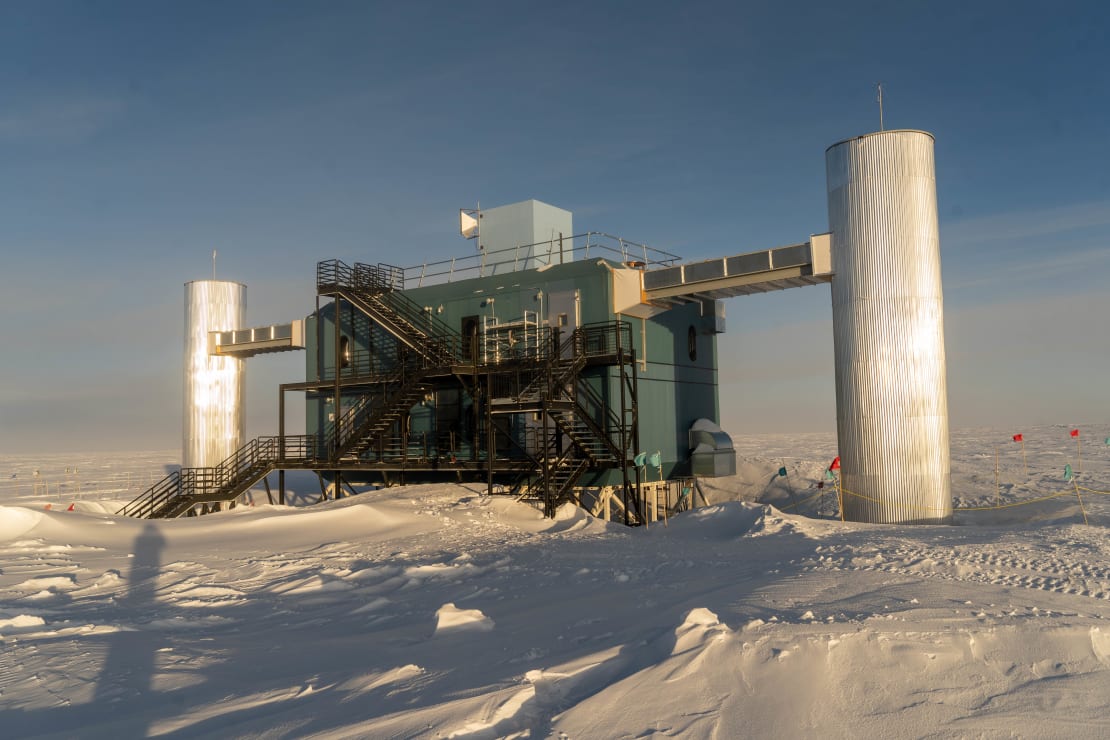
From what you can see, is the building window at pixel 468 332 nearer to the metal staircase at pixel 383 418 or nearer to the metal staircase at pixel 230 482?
the metal staircase at pixel 383 418

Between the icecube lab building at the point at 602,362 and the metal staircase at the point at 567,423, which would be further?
the metal staircase at the point at 567,423

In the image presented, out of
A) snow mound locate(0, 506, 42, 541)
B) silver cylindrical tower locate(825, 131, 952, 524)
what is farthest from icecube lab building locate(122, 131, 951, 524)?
snow mound locate(0, 506, 42, 541)

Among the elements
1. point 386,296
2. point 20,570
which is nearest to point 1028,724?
point 20,570

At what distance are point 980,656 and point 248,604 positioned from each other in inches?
394

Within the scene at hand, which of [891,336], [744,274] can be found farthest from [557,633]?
[744,274]

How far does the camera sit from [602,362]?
2633 centimetres

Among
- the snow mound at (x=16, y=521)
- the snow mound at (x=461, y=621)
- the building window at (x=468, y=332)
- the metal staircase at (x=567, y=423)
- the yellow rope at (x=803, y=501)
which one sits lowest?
the yellow rope at (x=803, y=501)

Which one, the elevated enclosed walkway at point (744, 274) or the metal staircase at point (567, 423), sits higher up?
the elevated enclosed walkway at point (744, 274)

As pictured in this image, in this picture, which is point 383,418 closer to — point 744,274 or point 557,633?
point 744,274

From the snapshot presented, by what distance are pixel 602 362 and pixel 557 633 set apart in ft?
55.4

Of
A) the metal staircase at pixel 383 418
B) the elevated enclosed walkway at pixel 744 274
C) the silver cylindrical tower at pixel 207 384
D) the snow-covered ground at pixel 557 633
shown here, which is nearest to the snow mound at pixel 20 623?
the snow-covered ground at pixel 557 633

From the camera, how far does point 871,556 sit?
1391 cm

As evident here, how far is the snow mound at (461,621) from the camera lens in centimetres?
1023

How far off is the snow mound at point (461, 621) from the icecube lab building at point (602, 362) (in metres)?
13.0
